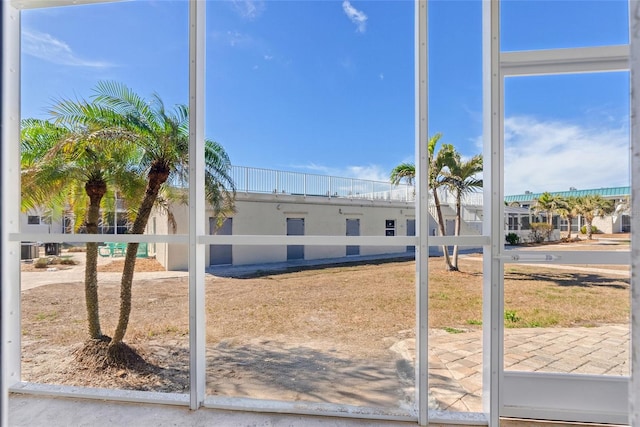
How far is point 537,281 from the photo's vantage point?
2.08 meters

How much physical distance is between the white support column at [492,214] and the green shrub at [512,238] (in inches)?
3.7

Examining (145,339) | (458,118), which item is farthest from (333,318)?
(458,118)

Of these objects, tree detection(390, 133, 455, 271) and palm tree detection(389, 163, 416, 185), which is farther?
palm tree detection(389, 163, 416, 185)

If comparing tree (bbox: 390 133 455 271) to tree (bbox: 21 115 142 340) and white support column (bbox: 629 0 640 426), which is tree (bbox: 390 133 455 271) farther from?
tree (bbox: 21 115 142 340)

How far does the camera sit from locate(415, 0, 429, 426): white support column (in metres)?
1.81

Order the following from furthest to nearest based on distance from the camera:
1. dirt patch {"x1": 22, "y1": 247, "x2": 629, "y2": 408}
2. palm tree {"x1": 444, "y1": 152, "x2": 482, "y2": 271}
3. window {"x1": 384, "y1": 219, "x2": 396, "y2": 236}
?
window {"x1": 384, "y1": 219, "x2": 396, "y2": 236}, palm tree {"x1": 444, "y1": 152, "x2": 482, "y2": 271}, dirt patch {"x1": 22, "y1": 247, "x2": 629, "y2": 408}

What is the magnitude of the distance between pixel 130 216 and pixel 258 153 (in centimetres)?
252

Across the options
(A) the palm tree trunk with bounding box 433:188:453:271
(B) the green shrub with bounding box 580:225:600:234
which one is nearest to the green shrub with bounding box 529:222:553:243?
(B) the green shrub with bounding box 580:225:600:234

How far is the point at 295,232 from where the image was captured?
6984 millimetres

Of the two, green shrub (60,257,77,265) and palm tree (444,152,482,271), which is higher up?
palm tree (444,152,482,271)

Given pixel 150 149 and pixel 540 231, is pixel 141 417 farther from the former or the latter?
pixel 540 231

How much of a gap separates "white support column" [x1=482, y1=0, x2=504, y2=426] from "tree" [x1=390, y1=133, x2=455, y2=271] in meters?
1.95

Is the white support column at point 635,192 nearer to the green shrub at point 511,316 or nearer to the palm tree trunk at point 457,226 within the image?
the green shrub at point 511,316

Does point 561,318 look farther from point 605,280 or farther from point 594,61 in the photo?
point 594,61
